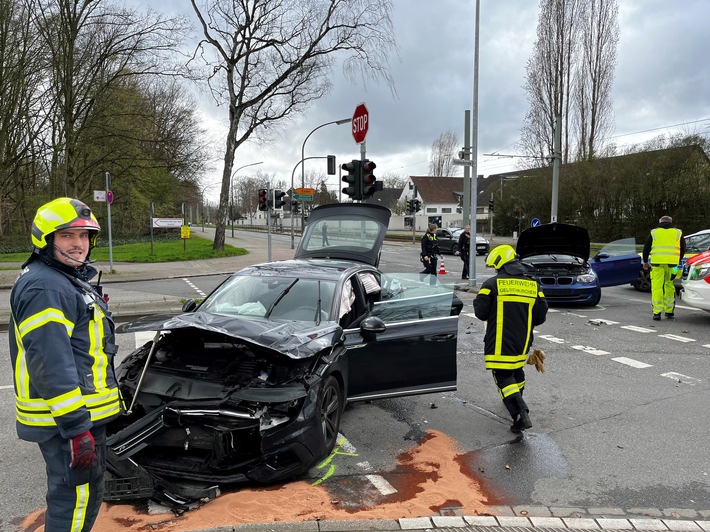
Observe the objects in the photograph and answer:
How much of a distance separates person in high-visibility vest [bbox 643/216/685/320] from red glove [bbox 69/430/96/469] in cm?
1036

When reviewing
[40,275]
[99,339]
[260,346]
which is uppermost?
[40,275]

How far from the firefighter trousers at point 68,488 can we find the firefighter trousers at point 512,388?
343 centimetres

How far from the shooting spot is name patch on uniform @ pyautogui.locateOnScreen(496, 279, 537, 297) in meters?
4.68

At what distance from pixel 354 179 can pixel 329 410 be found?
868 cm

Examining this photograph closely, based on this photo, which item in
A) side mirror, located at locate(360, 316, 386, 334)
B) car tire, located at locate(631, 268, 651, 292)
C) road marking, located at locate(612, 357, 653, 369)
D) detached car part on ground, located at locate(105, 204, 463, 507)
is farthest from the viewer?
car tire, located at locate(631, 268, 651, 292)

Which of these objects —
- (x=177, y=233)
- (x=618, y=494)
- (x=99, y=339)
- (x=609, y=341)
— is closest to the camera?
(x=99, y=339)

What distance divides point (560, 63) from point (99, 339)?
41.0 m

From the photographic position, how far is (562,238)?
1156cm

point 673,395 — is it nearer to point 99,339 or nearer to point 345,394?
point 345,394

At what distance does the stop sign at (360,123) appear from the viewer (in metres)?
11.6

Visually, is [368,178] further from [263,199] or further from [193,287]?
[263,199]

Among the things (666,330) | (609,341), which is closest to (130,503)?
(609,341)

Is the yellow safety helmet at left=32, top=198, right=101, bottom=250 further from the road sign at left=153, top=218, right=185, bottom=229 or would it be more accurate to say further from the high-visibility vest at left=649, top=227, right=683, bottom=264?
the road sign at left=153, top=218, right=185, bottom=229

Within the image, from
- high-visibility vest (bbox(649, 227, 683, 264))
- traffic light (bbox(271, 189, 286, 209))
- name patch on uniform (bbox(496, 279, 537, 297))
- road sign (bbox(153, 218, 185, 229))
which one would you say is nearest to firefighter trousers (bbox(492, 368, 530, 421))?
name patch on uniform (bbox(496, 279, 537, 297))
